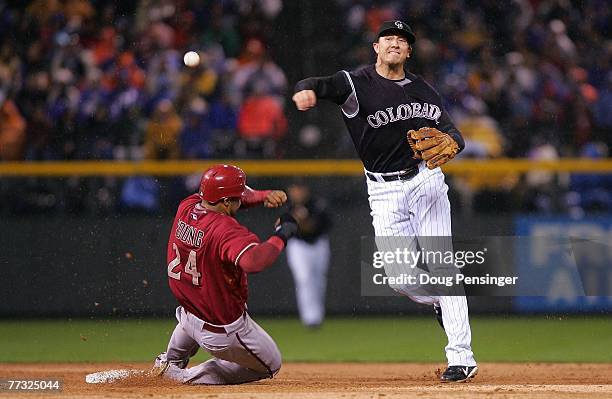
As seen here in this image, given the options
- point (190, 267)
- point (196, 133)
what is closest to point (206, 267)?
point (190, 267)

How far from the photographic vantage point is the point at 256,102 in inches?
414

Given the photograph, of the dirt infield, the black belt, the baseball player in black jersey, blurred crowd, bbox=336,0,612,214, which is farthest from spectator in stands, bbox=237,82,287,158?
the black belt

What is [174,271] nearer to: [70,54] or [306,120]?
[306,120]

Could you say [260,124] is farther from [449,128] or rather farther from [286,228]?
[286,228]

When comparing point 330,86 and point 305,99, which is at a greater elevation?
point 330,86

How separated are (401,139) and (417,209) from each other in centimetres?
44

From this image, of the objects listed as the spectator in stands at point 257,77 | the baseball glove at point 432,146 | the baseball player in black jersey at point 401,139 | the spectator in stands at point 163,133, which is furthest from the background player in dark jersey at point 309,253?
the baseball glove at point 432,146

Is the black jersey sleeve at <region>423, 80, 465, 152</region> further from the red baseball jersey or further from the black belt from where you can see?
the red baseball jersey

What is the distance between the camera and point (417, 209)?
6.26 metres

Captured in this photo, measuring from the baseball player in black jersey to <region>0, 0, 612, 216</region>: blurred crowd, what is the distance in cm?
378

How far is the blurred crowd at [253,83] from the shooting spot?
10.1 metres

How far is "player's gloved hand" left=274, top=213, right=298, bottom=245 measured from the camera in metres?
5.45

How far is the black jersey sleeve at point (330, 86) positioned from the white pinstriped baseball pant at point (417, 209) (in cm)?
59

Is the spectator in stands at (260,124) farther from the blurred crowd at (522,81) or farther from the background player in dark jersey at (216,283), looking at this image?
the background player in dark jersey at (216,283)
